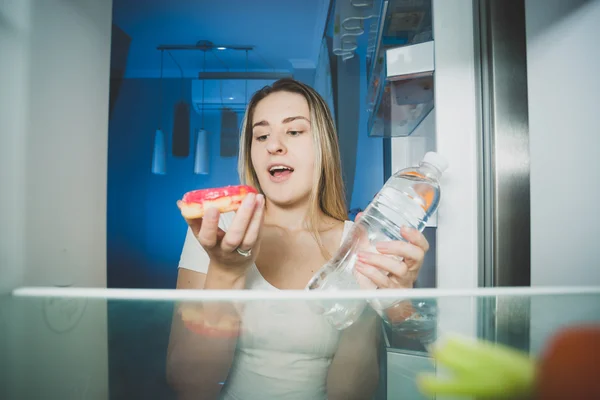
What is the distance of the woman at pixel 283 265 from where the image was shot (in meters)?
0.28

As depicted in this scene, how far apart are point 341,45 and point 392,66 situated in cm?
122

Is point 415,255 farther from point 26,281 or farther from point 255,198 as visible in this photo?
point 26,281

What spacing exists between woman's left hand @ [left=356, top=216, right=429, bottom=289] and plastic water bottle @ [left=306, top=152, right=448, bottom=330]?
0.16ft

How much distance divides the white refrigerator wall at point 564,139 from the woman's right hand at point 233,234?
0.60 metres

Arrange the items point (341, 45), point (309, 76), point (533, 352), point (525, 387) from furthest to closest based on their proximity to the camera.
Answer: point (309, 76) < point (341, 45) < point (533, 352) < point (525, 387)

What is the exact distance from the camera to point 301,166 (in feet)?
3.79

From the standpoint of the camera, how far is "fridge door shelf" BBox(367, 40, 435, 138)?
0.77 metres

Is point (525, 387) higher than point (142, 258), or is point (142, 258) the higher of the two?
point (525, 387)

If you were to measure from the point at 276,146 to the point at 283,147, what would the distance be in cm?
3

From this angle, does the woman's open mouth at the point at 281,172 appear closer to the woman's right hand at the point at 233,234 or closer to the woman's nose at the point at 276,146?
the woman's nose at the point at 276,146

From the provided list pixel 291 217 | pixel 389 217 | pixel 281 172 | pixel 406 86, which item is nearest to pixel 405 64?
pixel 406 86

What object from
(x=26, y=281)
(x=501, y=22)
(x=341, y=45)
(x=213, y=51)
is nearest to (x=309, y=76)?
(x=213, y=51)

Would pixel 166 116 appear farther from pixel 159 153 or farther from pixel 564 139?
pixel 564 139

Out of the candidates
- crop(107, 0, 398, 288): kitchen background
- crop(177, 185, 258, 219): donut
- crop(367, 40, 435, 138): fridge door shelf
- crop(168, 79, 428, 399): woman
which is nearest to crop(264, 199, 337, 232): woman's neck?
crop(168, 79, 428, 399): woman
